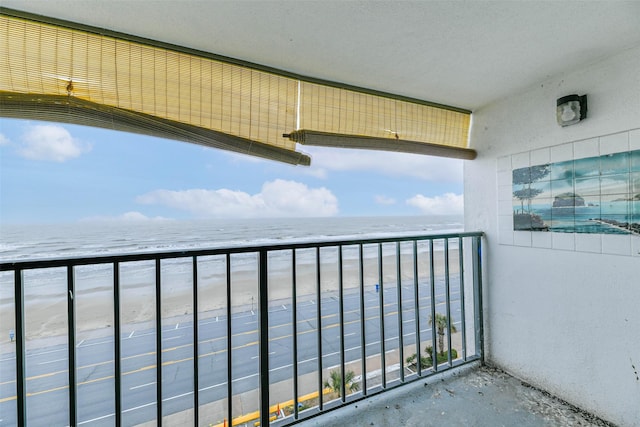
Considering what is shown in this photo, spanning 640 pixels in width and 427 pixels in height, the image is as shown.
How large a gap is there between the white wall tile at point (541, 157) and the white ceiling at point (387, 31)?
18.2 inches

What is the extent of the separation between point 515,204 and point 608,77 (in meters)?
0.83

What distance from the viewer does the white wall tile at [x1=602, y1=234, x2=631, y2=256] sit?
56.2 inches

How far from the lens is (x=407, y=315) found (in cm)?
1028

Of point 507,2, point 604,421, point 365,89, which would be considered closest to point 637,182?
point 507,2

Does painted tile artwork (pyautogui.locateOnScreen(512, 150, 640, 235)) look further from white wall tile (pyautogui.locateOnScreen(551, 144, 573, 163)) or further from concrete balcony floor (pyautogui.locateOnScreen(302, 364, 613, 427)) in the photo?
concrete balcony floor (pyautogui.locateOnScreen(302, 364, 613, 427))

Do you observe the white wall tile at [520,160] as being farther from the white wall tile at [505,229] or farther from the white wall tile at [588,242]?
the white wall tile at [588,242]

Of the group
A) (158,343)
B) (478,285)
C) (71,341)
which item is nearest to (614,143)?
(478,285)

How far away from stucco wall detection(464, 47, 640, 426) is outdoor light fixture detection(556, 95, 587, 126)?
0.04 m

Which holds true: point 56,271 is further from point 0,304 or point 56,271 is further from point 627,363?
point 627,363

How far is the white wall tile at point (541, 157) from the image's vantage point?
1.74 m

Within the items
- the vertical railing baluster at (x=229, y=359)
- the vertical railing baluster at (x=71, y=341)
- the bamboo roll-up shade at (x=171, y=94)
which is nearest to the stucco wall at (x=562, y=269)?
the bamboo roll-up shade at (x=171, y=94)

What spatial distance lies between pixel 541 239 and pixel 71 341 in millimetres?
2583

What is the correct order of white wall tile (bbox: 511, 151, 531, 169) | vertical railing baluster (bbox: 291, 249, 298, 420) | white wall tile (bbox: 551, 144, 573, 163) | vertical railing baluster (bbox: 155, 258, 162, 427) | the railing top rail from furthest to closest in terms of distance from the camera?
white wall tile (bbox: 511, 151, 531, 169) < white wall tile (bbox: 551, 144, 573, 163) < vertical railing baluster (bbox: 291, 249, 298, 420) < vertical railing baluster (bbox: 155, 258, 162, 427) < the railing top rail

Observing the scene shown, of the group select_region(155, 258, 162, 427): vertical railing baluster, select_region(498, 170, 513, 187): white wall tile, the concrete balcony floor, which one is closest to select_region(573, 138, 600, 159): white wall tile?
select_region(498, 170, 513, 187): white wall tile
